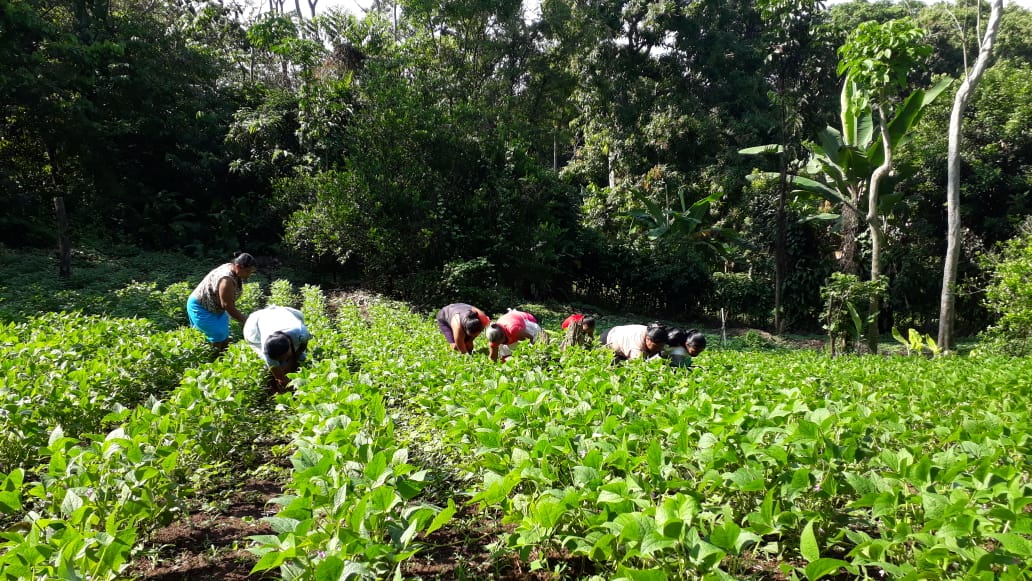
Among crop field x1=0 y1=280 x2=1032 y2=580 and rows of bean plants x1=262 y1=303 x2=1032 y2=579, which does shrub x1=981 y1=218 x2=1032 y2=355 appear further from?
rows of bean plants x1=262 y1=303 x2=1032 y2=579

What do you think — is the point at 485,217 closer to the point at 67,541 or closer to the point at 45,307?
the point at 45,307

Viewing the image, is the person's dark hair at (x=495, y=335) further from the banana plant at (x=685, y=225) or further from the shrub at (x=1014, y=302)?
the banana plant at (x=685, y=225)

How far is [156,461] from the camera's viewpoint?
7.79ft

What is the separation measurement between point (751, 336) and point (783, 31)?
27.8ft

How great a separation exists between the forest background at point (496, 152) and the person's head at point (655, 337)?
26.7ft

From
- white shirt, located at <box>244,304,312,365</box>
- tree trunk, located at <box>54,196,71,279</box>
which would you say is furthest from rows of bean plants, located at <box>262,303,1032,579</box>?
tree trunk, located at <box>54,196,71,279</box>

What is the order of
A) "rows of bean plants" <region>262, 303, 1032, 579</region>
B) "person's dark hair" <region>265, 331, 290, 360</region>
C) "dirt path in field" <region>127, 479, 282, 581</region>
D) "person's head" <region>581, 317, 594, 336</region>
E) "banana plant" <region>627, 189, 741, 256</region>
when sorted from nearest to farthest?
"rows of bean plants" <region>262, 303, 1032, 579</region> < "dirt path in field" <region>127, 479, 282, 581</region> < "person's dark hair" <region>265, 331, 290, 360</region> < "person's head" <region>581, 317, 594, 336</region> < "banana plant" <region>627, 189, 741, 256</region>

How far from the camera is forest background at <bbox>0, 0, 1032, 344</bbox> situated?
14547 millimetres

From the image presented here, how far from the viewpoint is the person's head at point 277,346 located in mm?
4375

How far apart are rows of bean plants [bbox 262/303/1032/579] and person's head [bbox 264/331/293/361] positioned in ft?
2.10

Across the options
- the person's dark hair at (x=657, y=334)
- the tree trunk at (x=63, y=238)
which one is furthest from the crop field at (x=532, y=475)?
the tree trunk at (x=63, y=238)

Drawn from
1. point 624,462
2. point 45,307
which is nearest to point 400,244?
point 45,307

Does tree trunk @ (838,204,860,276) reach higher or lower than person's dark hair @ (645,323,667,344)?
higher

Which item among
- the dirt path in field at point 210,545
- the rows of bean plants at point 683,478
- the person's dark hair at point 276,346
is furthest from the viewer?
the person's dark hair at point 276,346
